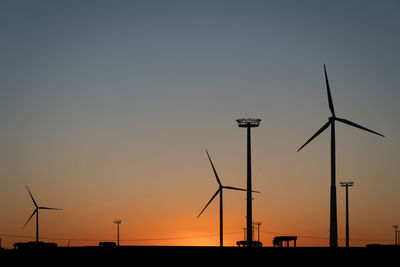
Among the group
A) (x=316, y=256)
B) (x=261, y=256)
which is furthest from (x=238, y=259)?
(x=316, y=256)

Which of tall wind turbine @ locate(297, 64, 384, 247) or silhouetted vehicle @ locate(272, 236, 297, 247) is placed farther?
silhouetted vehicle @ locate(272, 236, 297, 247)

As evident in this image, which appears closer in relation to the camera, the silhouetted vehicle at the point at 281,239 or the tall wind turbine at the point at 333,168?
the tall wind turbine at the point at 333,168

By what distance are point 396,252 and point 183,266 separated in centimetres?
2422

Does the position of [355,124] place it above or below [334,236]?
above

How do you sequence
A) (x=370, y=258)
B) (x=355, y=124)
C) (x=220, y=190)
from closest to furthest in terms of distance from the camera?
(x=370, y=258), (x=355, y=124), (x=220, y=190)

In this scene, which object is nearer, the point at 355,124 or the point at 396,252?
the point at 396,252

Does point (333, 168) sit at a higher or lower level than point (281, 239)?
higher

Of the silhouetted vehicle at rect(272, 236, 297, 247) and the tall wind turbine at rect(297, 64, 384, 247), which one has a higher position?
the tall wind turbine at rect(297, 64, 384, 247)

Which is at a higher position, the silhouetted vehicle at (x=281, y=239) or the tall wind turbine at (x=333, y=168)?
the tall wind turbine at (x=333, y=168)

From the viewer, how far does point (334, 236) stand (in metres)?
98.1

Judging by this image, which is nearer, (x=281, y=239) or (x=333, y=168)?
(x=333, y=168)

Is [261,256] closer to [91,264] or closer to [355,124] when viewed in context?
[91,264]

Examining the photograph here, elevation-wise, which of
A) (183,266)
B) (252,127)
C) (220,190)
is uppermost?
(252,127)

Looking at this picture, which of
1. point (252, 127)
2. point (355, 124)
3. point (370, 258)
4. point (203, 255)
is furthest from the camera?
point (252, 127)
